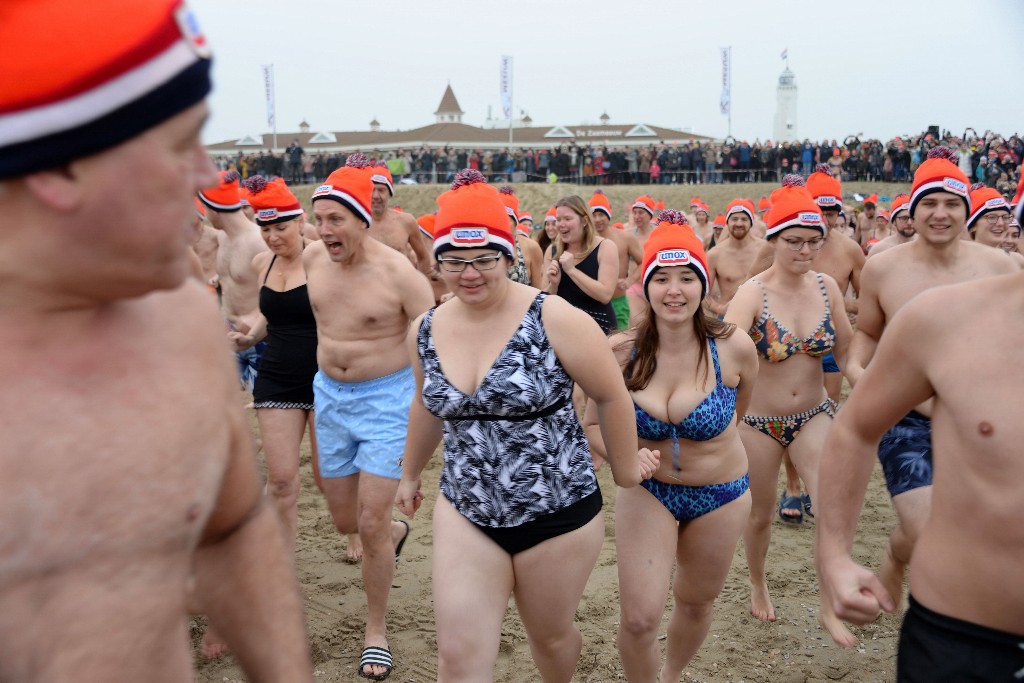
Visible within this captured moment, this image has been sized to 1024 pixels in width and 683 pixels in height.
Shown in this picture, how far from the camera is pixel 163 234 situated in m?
1.26

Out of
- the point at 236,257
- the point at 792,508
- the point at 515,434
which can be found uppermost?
the point at 236,257

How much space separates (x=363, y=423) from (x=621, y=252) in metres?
6.10

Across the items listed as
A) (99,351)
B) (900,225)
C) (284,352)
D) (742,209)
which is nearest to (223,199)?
(284,352)

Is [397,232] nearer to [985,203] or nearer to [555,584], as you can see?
[985,203]

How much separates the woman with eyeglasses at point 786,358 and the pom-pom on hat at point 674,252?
3.23 ft

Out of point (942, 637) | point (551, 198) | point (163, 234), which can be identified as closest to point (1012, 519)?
point (942, 637)

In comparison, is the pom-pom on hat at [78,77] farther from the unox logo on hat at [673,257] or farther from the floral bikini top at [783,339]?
the floral bikini top at [783,339]

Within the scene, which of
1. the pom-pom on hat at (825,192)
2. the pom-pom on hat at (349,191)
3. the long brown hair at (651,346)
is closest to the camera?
the long brown hair at (651,346)

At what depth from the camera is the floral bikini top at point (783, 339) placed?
17.2ft

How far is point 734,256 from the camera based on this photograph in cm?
988

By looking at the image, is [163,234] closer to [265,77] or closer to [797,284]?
[797,284]

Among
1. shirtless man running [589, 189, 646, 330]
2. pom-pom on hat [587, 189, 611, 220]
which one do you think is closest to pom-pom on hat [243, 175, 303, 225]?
shirtless man running [589, 189, 646, 330]

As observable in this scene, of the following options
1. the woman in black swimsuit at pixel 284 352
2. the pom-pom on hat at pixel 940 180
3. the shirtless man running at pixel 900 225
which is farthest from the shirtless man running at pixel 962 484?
the shirtless man running at pixel 900 225

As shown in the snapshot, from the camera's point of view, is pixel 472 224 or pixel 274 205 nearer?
pixel 472 224
